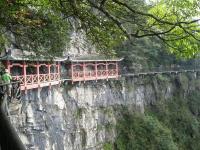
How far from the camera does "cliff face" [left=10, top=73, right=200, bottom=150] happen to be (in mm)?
19547

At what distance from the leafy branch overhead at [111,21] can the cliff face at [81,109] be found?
8.46 meters

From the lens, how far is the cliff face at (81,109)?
19.5m

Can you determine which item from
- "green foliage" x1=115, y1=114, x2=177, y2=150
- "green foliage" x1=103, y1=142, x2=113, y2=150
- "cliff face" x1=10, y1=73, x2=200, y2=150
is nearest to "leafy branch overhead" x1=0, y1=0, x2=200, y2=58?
"cliff face" x1=10, y1=73, x2=200, y2=150

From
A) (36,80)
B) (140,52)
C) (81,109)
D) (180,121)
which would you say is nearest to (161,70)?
(140,52)

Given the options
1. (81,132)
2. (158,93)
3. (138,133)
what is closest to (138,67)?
(158,93)

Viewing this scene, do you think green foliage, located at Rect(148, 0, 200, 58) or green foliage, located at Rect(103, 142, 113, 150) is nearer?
green foliage, located at Rect(148, 0, 200, 58)

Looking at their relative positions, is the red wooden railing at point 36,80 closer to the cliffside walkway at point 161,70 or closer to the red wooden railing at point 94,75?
the red wooden railing at point 94,75

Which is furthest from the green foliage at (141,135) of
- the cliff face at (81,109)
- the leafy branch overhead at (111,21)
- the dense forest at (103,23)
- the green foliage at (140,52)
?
the leafy branch overhead at (111,21)

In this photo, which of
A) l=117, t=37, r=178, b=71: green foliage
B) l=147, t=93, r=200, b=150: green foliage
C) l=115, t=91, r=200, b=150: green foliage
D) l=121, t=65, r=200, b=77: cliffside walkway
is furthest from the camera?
l=147, t=93, r=200, b=150: green foliage

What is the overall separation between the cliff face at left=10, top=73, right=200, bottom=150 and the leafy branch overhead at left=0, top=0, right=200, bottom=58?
8.46 m

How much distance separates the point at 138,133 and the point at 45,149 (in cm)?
1065

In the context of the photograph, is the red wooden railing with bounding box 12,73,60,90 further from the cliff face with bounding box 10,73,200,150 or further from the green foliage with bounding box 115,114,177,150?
the green foliage with bounding box 115,114,177,150

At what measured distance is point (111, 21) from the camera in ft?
21.9

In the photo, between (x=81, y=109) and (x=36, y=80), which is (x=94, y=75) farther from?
(x=36, y=80)
